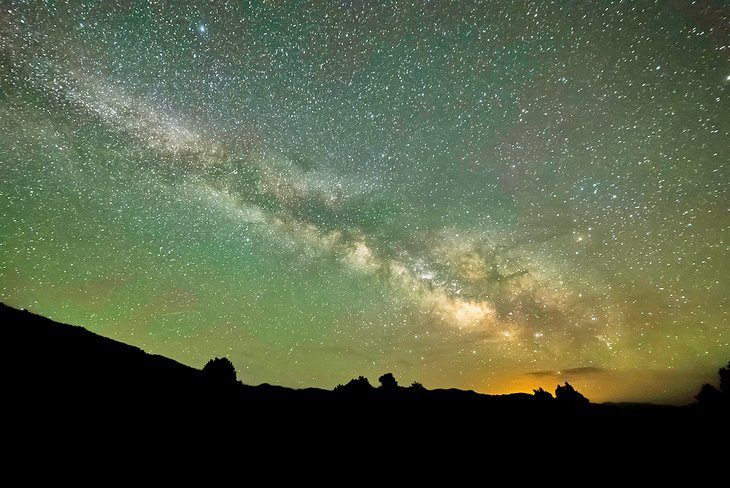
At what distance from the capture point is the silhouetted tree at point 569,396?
106 feet

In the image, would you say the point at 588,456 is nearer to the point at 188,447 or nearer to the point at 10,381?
the point at 188,447

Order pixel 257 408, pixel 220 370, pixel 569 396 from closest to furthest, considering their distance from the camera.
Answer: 1. pixel 257 408
2. pixel 220 370
3. pixel 569 396

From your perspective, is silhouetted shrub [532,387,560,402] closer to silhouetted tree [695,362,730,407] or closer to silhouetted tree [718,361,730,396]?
silhouetted tree [695,362,730,407]

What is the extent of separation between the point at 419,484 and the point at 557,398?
23249mm

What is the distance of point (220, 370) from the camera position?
29391 mm

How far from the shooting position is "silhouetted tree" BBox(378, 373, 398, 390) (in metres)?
34.7

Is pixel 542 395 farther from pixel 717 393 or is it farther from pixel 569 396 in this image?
pixel 717 393

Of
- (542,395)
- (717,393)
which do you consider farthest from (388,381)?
(717,393)

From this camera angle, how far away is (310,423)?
22.9 metres

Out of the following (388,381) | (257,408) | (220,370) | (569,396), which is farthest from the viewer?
(388,381)

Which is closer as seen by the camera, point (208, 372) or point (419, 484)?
point (419, 484)

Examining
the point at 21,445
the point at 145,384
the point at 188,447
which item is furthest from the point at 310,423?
the point at 21,445

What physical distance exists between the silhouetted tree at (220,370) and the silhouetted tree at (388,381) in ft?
50.0

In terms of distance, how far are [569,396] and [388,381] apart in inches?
738
